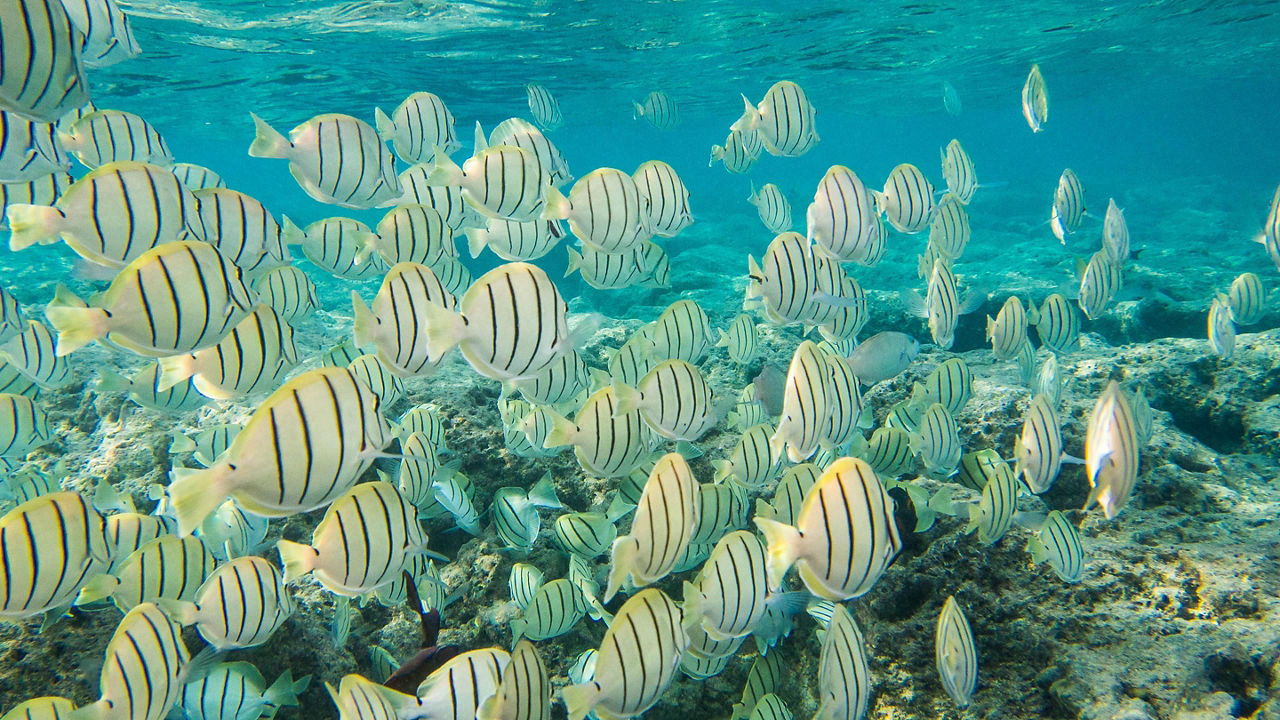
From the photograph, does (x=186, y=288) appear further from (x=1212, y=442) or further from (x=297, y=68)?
(x=297, y=68)

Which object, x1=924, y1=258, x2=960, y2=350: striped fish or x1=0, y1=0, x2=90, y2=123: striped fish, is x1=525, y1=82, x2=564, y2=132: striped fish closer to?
x1=924, y1=258, x2=960, y2=350: striped fish

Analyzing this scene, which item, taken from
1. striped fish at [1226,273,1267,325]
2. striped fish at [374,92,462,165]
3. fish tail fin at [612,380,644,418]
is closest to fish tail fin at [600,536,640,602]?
fish tail fin at [612,380,644,418]

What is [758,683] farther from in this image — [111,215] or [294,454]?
[111,215]

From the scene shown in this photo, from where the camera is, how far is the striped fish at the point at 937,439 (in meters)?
3.90

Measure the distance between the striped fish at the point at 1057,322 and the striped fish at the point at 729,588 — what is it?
4.01m

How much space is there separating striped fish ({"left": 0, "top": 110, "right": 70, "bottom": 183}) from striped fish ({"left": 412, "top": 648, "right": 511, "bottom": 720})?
3.21 metres

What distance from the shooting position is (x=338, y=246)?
4246 mm

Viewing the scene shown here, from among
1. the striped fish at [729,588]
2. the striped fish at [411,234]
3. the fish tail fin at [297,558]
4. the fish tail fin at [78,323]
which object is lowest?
the striped fish at [729,588]

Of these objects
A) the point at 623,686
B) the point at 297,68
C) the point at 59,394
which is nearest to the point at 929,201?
the point at 623,686

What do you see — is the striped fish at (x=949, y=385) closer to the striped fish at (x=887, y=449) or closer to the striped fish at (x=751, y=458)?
the striped fish at (x=887, y=449)

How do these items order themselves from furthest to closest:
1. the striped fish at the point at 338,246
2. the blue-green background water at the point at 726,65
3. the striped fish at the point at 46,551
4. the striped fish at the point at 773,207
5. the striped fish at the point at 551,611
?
1. the blue-green background water at the point at 726,65
2. the striped fish at the point at 773,207
3. the striped fish at the point at 338,246
4. the striped fish at the point at 551,611
5. the striped fish at the point at 46,551

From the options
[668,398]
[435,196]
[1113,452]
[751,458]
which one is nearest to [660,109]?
[435,196]

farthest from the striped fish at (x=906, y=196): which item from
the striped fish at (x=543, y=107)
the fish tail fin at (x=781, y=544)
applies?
the striped fish at (x=543, y=107)

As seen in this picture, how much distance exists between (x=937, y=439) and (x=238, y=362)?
394 cm
